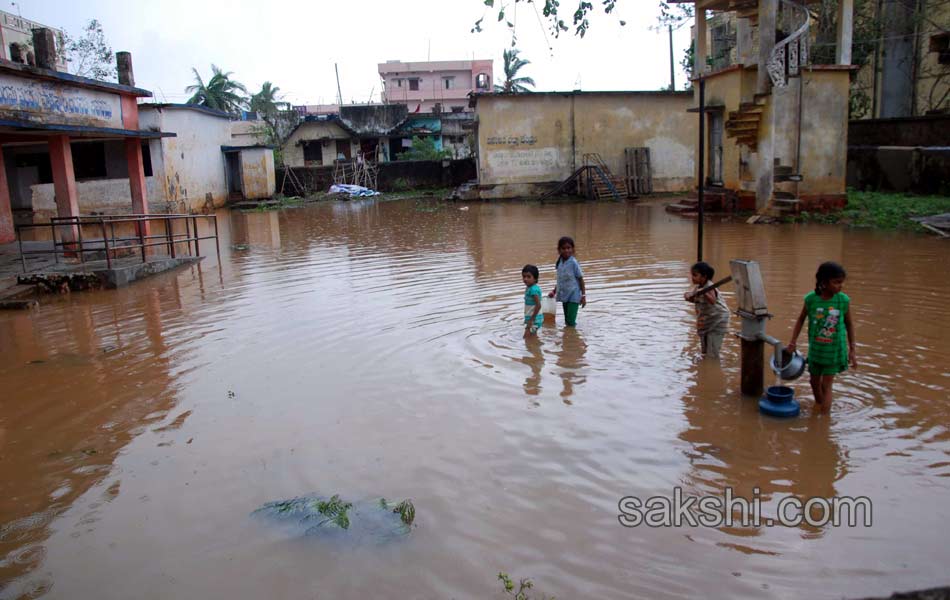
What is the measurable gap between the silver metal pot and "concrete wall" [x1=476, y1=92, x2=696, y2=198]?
23.6 metres

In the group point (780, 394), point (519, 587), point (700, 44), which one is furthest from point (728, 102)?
point (519, 587)

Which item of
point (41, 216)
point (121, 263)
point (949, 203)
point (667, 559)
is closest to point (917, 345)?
point (667, 559)

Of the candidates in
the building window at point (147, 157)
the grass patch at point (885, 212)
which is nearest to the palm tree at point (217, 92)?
the building window at point (147, 157)

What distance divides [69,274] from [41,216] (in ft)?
55.1

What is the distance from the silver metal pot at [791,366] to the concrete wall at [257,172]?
33219 mm

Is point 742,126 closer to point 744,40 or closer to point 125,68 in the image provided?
point 744,40

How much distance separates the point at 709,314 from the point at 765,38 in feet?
42.9

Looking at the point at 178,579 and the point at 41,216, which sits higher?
the point at 41,216

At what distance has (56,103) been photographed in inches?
527

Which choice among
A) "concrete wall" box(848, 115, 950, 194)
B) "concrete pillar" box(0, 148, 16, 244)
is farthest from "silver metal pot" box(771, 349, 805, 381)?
"concrete pillar" box(0, 148, 16, 244)

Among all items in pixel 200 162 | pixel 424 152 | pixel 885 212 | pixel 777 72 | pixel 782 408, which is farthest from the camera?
pixel 424 152

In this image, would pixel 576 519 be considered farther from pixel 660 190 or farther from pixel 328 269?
pixel 660 190

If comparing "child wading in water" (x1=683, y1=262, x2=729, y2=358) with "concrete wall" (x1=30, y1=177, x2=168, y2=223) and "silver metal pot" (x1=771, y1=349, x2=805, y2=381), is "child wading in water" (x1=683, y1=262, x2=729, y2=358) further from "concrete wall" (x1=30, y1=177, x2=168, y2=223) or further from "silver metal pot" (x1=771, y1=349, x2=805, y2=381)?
"concrete wall" (x1=30, y1=177, x2=168, y2=223)

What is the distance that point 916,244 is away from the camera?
1259 cm
